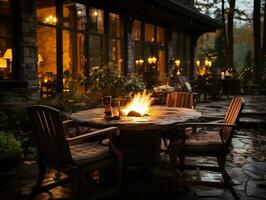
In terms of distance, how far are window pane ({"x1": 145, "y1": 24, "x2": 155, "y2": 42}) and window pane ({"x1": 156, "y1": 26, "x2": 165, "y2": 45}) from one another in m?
0.51

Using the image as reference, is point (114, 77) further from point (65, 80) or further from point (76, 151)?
point (76, 151)

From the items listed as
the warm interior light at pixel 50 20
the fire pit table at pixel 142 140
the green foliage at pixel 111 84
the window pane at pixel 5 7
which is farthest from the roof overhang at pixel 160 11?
the fire pit table at pixel 142 140

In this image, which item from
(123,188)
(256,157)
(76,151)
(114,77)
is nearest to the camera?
(76,151)

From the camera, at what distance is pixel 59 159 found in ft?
11.5

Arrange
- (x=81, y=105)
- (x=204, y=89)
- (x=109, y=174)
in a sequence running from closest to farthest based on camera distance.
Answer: (x=109, y=174)
(x=81, y=105)
(x=204, y=89)

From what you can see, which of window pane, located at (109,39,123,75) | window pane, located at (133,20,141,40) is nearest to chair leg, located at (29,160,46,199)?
window pane, located at (109,39,123,75)

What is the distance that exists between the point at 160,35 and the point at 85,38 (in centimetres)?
574

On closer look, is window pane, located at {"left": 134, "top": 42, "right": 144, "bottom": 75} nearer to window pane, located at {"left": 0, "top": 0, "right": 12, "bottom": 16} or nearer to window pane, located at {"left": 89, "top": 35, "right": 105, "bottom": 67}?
window pane, located at {"left": 89, "top": 35, "right": 105, "bottom": 67}

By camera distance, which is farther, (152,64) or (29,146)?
(152,64)

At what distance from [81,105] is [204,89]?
7707mm

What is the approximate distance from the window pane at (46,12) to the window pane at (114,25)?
2742 mm

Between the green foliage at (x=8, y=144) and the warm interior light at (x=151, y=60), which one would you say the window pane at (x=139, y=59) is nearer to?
the warm interior light at (x=151, y=60)

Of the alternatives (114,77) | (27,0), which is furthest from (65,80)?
(27,0)

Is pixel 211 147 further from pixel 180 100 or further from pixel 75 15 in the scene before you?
pixel 75 15
